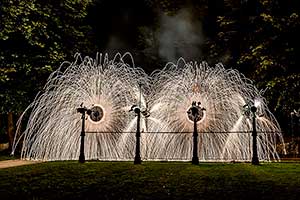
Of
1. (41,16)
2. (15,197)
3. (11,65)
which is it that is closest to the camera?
(15,197)

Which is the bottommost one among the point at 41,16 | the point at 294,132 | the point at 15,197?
the point at 15,197

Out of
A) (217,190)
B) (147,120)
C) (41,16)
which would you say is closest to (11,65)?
(41,16)

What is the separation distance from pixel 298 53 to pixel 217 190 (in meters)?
11.6

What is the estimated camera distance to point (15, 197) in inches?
400

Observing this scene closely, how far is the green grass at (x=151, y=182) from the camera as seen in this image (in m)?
10.2

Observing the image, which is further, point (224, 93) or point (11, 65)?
point (11, 65)

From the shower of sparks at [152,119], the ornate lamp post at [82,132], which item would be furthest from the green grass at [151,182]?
the shower of sparks at [152,119]

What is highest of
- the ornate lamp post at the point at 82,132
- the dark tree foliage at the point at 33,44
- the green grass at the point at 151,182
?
the dark tree foliage at the point at 33,44

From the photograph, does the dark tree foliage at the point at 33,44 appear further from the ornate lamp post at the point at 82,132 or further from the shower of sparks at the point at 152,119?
the ornate lamp post at the point at 82,132

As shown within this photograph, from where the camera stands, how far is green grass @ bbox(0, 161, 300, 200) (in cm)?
1017

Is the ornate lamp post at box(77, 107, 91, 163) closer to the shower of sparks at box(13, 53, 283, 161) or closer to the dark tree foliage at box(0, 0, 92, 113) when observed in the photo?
the shower of sparks at box(13, 53, 283, 161)

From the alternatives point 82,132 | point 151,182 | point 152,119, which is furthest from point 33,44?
point 151,182

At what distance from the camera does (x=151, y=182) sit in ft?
37.9

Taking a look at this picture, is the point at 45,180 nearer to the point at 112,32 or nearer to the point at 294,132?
the point at 294,132
